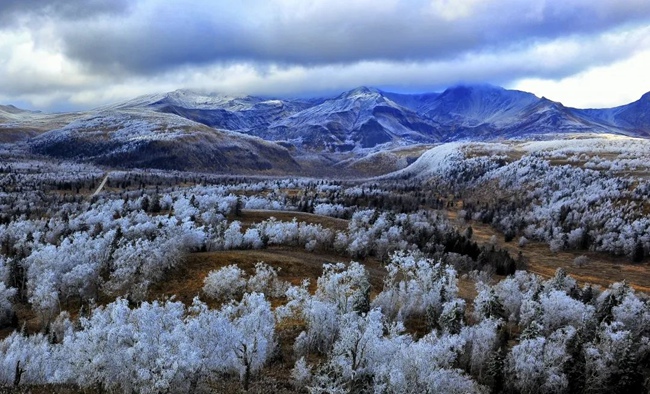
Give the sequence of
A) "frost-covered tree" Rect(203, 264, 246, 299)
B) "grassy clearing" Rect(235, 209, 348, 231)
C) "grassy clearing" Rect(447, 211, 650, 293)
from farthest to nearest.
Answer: "grassy clearing" Rect(235, 209, 348, 231)
"grassy clearing" Rect(447, 211, 650, 293)
"frost-covered tree" Rect(203, 264, 246, 299)

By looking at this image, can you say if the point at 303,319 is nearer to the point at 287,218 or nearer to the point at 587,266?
the point at 287,218

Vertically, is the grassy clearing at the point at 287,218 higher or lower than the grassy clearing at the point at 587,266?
higher

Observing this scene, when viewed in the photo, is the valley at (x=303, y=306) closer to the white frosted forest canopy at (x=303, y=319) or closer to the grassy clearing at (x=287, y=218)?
the white frosted forest canopy at (x=303, y=319)

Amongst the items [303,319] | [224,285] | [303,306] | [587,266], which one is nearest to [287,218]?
[224,285]

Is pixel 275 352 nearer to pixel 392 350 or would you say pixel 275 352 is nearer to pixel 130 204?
pixel 392 350

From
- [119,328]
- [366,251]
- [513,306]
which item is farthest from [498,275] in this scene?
[119,328]

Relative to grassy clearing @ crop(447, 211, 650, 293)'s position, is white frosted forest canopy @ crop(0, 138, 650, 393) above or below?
above

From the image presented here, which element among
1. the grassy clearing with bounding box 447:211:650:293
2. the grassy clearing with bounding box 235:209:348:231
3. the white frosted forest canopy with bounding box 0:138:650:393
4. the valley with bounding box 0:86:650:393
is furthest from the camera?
the grassy clearing with bounding box 235:209:348:231

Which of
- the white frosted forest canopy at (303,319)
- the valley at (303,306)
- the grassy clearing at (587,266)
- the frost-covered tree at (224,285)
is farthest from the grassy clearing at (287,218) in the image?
the frost-covered tree at (224,285)

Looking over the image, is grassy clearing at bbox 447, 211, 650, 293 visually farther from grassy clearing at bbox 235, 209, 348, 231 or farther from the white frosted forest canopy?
grassy clearing at bbox 235, 209, 348, 231

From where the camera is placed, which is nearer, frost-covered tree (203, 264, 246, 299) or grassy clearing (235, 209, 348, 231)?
frost-covered tree (203, 264, 246, 299)

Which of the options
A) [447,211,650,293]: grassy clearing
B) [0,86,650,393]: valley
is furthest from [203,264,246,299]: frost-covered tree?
[447,211,650,293]: grassy clearing
